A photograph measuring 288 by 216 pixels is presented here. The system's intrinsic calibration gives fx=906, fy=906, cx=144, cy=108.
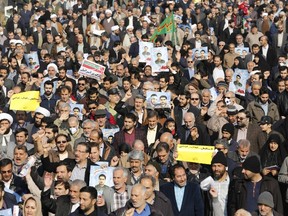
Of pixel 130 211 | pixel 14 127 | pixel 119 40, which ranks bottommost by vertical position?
pixel 130 211

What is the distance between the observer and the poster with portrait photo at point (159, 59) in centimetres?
1903

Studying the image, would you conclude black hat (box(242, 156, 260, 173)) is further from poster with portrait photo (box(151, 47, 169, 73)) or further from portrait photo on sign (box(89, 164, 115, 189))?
poster with portrait photo (box(151, 47, 169, 73))

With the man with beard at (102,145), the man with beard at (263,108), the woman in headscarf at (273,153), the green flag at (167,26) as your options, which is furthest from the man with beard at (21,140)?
the green flag at (167,26)

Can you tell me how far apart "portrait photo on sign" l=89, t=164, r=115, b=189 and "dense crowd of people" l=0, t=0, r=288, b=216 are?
0.6 inches

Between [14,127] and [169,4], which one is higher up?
[169,4]

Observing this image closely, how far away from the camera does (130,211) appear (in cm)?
1009

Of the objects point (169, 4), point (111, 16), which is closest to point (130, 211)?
point (111, 16)

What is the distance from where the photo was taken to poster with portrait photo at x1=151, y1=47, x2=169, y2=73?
1903 centimetres

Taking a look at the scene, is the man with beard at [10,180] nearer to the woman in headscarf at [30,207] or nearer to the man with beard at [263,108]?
the woman in headscarf at [30,207]

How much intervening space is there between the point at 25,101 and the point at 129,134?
2.53m

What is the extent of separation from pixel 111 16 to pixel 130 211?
15340mm

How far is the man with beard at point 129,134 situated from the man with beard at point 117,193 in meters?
2.80

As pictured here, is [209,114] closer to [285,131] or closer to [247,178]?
[285,131]

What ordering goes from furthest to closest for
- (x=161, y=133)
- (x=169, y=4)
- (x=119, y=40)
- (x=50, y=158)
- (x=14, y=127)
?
(x=169, y=4) < (x=119, y=40) < (x=14, y=127) < (x=161, y=133) < (x=50, y=158)
